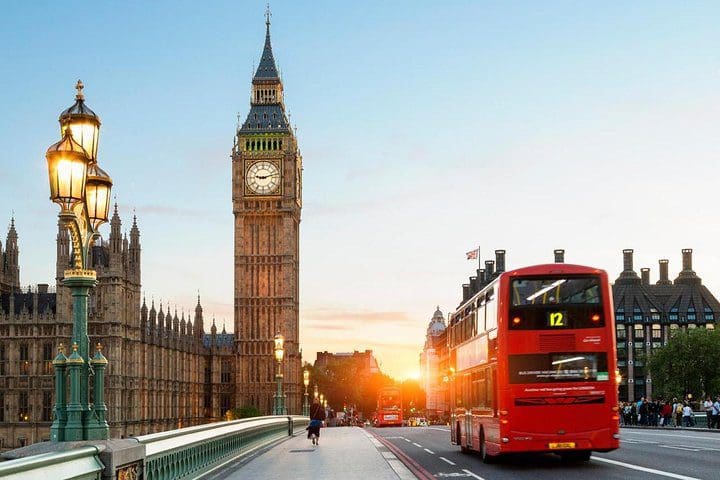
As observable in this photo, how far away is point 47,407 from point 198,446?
7480 cm

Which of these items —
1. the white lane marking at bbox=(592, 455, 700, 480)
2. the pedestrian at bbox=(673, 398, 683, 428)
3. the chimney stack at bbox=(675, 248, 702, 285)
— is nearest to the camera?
the white lane marking at bbox=(592, 455, 700, 480)

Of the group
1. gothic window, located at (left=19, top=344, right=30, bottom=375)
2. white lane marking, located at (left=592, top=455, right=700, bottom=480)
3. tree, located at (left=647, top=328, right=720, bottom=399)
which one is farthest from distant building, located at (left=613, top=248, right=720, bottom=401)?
white lane marking, located at (left=592, top=455, right=700, bottom=480)

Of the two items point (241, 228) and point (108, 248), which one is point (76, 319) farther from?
point (241, 228)

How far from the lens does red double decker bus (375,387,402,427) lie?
295 ft

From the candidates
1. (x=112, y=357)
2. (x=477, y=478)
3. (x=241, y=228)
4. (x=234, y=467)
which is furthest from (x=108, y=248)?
(x=477, y=478)

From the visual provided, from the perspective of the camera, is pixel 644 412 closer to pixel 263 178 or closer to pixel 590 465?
pixel 590 465

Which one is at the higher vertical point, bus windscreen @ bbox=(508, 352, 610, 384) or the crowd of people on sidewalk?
bus windscreen @ bbox=(508, 352, 610, 384)

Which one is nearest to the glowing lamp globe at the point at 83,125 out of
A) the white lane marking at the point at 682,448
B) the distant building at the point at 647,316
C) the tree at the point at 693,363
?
the white lane marking at the point at 682,448

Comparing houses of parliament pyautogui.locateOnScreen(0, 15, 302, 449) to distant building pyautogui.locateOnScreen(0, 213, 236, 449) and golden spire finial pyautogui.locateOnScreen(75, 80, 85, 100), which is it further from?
golden spire finial pyautogui.locateOnScreen(75, 80, 85, 100)

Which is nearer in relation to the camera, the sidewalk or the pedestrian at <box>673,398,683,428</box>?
the sidewalk

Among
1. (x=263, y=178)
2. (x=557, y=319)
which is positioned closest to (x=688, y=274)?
(x=263, y=178)

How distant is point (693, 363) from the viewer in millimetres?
103938

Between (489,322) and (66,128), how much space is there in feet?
42.2

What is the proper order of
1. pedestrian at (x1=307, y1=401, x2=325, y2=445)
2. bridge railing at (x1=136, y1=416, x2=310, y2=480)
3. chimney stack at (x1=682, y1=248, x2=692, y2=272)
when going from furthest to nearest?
chimney stack at (x1=682, y1=248, x2=692, y2=272) < pedestrian at (x1=307, y1=401, x2=325, y2=445) < bridge railing at (x1=136, y1=416, x2=310, y2=480)
